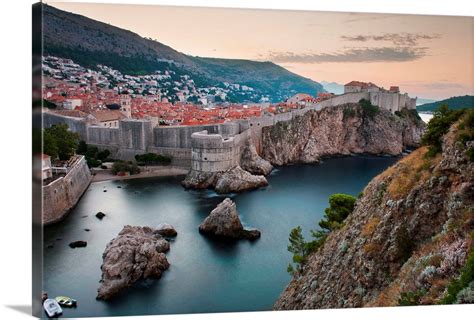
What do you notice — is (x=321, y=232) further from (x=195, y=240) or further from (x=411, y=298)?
(x=195, y=240)

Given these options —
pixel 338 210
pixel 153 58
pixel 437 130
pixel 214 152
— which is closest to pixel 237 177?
pixel 214 152

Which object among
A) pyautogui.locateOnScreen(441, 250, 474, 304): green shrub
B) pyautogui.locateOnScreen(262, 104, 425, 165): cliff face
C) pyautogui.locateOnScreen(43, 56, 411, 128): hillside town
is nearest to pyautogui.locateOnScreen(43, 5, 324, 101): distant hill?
pyautogui.locateOnScreen(43, 56, 411, 128): hillside town

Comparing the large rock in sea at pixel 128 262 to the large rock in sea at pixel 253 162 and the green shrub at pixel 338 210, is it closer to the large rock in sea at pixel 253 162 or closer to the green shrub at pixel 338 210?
the green shrub at pixel 338 210

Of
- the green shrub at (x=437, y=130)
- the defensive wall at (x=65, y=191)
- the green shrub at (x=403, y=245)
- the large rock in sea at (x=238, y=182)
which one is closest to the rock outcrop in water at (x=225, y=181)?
the large rock in sea at (x=238, y=182)

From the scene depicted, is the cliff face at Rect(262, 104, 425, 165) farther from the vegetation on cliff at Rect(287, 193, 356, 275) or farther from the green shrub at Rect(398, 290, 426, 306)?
the green shrub at Rect(398, 290, 426, 306)

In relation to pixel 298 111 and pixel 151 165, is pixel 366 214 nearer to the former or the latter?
pixel 151 165

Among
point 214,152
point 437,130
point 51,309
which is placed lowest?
point 51,309
